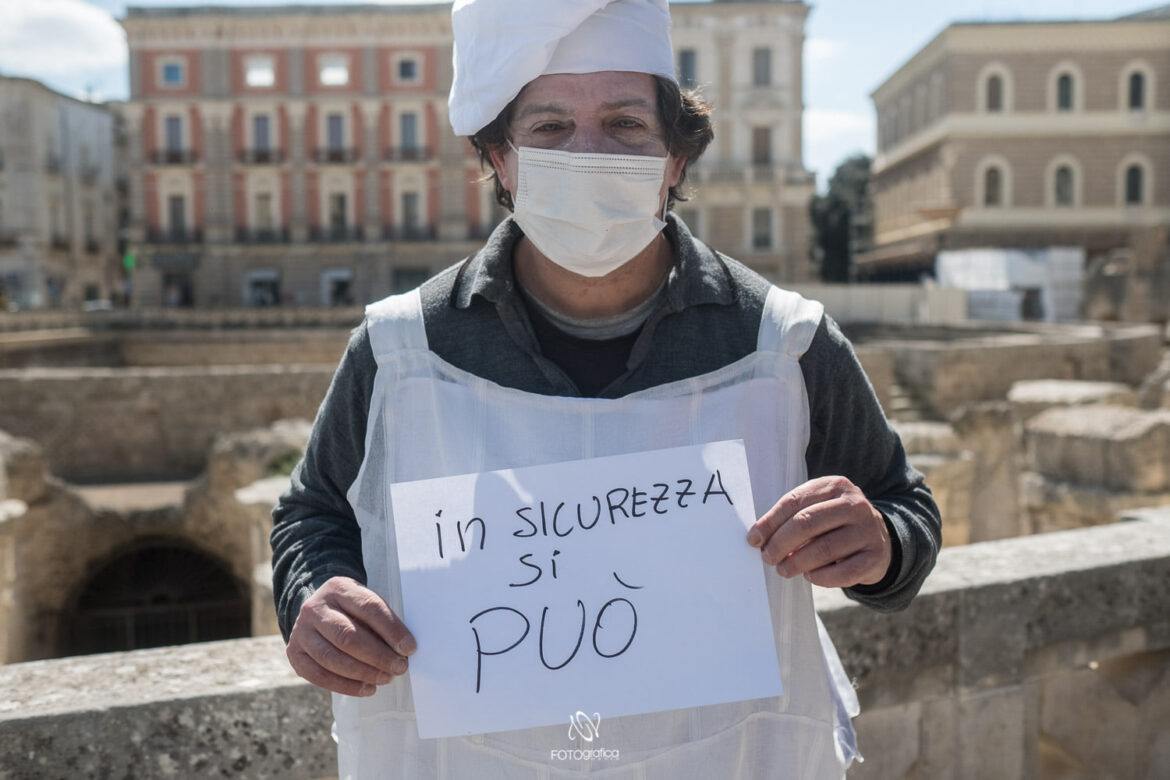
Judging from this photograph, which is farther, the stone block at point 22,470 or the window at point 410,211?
the window at point 410,211

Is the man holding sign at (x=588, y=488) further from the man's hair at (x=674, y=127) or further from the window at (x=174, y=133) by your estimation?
the window at (x=174, y=133)

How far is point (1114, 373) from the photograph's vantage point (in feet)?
60.2

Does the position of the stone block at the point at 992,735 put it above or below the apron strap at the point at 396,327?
below

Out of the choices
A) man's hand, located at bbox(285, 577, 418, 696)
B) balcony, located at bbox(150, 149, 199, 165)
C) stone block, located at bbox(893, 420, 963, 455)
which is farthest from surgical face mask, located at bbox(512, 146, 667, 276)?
balcony, located at bbox(150, 149, 199, 165)

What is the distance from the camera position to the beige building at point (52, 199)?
4325 centimetres

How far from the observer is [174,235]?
40562 millimetres

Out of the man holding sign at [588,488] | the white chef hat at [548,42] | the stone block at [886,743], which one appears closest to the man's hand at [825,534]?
the man holding sign at [588,488]

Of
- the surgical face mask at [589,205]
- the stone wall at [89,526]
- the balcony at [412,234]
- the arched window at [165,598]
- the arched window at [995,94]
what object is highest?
the arched window at [995,94]

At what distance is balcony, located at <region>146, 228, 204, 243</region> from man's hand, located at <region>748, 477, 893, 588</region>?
42303 mm

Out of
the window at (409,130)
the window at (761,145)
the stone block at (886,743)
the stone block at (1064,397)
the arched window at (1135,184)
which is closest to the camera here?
the stone block at (886,743)

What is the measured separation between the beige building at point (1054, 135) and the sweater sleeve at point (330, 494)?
117 feet

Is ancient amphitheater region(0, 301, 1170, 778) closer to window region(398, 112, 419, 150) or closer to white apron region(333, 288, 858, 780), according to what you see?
white apron region(333, 288, 858, 780)

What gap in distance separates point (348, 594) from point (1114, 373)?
63.3ft

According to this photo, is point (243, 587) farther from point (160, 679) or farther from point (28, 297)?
point (28, 297)
